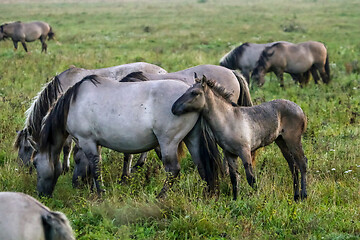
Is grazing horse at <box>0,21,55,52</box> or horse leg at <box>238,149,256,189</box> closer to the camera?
horse leg at <box>238,149,256,189</box>

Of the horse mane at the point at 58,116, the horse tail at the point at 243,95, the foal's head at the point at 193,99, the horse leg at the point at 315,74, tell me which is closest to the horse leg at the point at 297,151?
the foal's head at the point at 193,99

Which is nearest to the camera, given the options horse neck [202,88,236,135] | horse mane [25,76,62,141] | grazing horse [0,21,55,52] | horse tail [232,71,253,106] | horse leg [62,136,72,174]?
horse neck [202,88,236,135]

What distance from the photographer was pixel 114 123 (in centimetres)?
585

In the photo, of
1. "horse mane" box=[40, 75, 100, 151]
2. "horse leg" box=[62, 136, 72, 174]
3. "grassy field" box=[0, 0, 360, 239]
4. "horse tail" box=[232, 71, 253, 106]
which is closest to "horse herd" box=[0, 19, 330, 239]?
"horse mane" box=[40, 75, 100, 151]

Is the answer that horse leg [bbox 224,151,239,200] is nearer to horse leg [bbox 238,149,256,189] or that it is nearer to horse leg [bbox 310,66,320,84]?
horse leg [bbox 238,149,256,189]

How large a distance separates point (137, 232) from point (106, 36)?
2067 cm

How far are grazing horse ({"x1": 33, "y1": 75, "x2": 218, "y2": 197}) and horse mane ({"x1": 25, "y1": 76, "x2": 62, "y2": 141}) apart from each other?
40 cm

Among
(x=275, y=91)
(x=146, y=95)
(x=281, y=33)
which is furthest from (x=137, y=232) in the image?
(x=281, y=33)

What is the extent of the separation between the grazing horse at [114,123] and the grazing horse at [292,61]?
8.15 m

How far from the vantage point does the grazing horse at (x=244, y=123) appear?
574cm

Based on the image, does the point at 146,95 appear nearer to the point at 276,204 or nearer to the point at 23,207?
the point at 276,204

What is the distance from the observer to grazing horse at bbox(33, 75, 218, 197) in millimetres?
5773

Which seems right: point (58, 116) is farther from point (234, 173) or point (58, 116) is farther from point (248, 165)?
point (248, 165)

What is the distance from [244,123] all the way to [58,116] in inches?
90.3
